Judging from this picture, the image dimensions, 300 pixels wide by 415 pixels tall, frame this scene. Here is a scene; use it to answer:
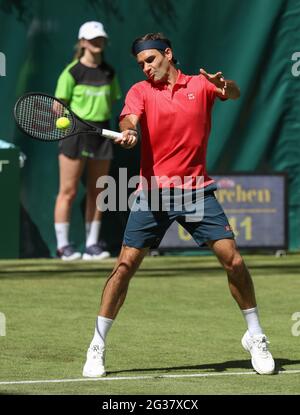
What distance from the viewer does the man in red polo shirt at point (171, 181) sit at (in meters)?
7.81

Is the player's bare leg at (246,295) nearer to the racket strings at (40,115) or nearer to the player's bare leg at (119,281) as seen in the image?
the player's bare leg at (119,281)

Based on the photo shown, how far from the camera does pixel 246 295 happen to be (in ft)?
25.7

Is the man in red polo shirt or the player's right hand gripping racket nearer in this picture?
the man in red polo shirt

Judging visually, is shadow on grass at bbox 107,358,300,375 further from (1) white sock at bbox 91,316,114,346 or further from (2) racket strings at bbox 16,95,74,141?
(2) racket strings at bbox 16,95,74,141

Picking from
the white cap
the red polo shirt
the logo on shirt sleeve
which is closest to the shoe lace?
the red polo shirt

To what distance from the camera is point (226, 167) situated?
589 inches

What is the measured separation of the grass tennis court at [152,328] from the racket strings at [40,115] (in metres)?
1.42

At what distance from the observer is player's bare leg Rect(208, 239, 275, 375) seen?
7727 millimetres

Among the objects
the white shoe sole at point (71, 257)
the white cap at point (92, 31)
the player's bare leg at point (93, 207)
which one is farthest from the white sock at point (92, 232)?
the white cap at point (92, 31)

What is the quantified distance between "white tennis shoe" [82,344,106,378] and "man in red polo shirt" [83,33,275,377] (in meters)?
0.05

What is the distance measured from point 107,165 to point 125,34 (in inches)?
60.8

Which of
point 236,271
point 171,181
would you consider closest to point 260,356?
point 236,271
